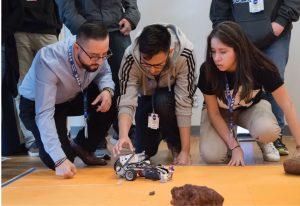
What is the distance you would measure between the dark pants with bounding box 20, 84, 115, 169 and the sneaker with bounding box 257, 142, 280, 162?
2.52 feet

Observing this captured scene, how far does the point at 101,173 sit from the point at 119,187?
30 centimetres

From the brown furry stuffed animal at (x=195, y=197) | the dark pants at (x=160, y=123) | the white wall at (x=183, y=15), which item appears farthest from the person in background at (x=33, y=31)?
the brown furry stuffed animal at (x=195, y=197)

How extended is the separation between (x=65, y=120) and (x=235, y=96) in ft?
2.61

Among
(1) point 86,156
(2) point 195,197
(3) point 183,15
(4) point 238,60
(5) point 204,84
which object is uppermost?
(3) point 183,15

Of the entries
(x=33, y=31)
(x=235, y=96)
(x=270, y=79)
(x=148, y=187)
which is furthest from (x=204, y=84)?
(x=33, y=31)

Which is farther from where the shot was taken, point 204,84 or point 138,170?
point 204,84

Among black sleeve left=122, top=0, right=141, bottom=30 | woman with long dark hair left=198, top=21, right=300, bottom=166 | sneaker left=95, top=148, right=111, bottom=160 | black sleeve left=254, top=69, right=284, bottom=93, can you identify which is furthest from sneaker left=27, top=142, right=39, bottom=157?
black sleeve left=254, top=69, right=284, bottom=93

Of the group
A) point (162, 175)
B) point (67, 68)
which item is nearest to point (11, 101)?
point (67, 68)

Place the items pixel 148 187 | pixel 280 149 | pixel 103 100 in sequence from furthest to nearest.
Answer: pixel 280 149 → pixel 103 100 → pixel 148 187

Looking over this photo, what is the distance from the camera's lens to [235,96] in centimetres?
203

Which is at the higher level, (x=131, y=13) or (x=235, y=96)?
(x=131, y=13)

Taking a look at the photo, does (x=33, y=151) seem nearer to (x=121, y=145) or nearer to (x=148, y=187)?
(x=121, y=145)

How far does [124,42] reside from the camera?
2.53 metres

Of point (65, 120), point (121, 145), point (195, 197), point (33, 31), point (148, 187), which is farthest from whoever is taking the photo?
point (33, 31)
